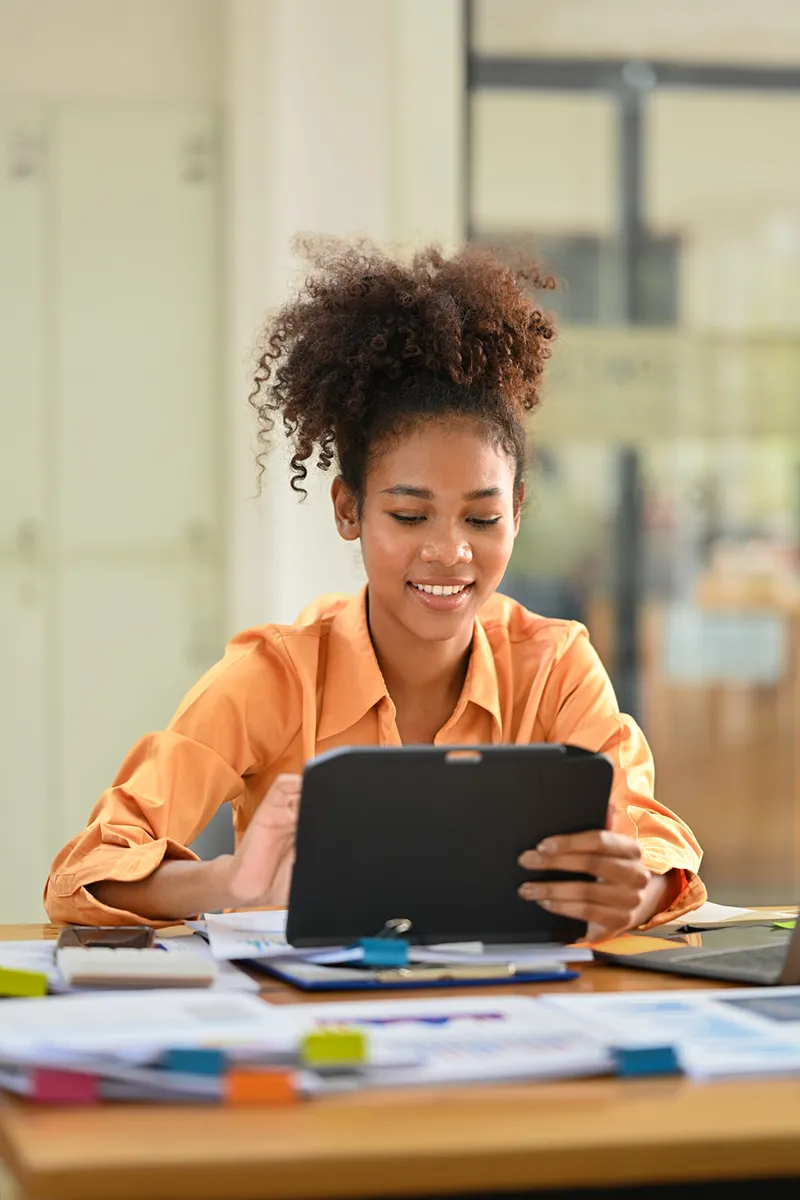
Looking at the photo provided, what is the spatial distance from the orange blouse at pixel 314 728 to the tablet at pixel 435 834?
296mm

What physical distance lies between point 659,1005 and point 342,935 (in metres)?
0.29

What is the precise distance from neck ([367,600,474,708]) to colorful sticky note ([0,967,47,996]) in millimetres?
873

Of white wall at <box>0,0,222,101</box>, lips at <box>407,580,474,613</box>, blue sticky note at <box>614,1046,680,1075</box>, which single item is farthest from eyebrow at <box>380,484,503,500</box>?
white wall at <box>0,0,222,101</box>

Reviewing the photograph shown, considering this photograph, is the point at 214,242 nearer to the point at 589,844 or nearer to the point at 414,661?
the point at 414,661

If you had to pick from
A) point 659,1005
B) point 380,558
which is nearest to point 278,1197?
point 659,1005

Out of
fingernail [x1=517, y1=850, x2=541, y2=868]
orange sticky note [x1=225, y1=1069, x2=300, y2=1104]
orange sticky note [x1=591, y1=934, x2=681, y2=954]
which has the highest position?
fingernail [x1=517, y1=850, x2=541, y2=868]

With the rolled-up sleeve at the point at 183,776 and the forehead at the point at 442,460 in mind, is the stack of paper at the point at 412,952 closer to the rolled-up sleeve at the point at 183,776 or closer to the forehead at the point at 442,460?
the rolled-up sleeve at the point at 183,776

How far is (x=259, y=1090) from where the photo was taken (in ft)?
3.18

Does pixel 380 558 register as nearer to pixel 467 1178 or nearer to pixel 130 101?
pixel 467 1178

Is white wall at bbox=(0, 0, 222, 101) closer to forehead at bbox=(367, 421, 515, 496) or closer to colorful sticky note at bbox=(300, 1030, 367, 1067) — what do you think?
forehead at bbox=(367, 421, 515, 496)

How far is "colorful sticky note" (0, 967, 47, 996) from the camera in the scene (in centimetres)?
127

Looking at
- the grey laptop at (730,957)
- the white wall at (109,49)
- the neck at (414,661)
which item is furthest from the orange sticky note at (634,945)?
the white wall at (109,49)

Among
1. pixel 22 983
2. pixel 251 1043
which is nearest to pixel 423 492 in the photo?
pixel 22 983

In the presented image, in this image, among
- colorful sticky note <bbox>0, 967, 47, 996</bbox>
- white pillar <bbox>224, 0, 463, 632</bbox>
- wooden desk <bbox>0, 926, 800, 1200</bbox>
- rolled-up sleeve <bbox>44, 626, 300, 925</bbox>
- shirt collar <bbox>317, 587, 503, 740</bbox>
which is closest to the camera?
wooden desk <bbox>0, 926, 800, 1200</bbox>
